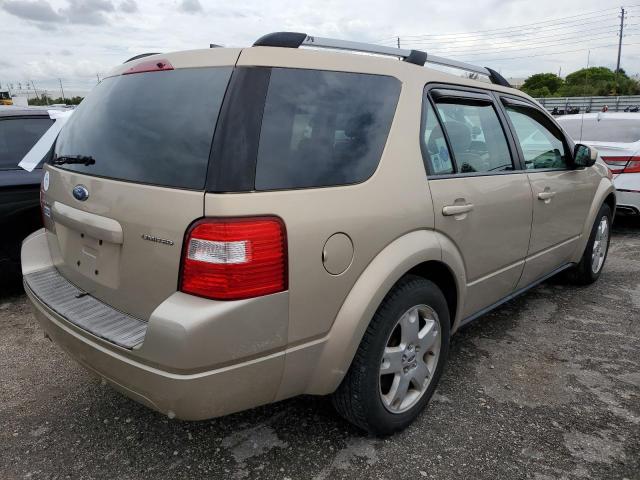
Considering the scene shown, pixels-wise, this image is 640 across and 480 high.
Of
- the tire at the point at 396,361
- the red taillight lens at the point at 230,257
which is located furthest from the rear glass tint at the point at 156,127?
the tire at the point at 396,361

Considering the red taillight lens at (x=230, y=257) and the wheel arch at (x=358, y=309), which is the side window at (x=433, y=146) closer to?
the wheel arch at (x=358, y=309)

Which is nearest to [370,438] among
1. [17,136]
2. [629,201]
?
[17,136]

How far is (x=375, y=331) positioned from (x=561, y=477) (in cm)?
102

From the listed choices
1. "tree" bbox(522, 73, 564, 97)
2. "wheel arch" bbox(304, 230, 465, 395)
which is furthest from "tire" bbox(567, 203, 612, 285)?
"tree" bbox(522, 73, 564, 97)

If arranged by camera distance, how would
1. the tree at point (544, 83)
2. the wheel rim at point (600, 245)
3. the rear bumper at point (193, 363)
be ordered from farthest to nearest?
1. the tree at point (544, 83)
2. the wheel rim at point (600, 245)
3. the rear bumper at point (193, 363)

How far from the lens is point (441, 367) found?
262cm

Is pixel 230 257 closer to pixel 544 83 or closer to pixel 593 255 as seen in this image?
pixel 593 255

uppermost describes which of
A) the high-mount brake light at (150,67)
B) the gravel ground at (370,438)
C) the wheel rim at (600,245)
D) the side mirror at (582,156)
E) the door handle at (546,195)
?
the high-mount brake light at (150,67)

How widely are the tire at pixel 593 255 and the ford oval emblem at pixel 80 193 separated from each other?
3888 mm

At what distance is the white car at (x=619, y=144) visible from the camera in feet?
20.3

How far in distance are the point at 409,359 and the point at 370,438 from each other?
42 centimetres

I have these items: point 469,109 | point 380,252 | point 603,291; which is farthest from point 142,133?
point 603,291

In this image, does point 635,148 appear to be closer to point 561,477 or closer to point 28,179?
point 561,477

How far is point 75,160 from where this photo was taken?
7.50 feet
